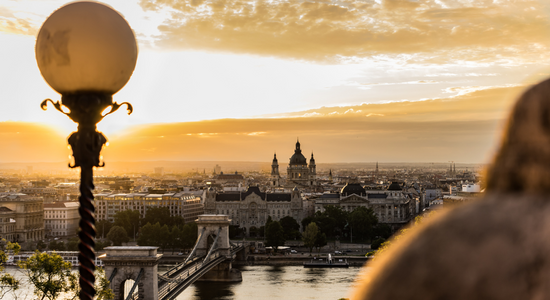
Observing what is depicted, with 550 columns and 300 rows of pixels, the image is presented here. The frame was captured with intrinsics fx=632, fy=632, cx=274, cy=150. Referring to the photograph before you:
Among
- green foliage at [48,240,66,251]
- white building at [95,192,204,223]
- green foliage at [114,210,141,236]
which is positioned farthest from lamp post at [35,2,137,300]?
white building at [95,192,204,223]

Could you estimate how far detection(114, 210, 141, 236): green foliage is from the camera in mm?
61228

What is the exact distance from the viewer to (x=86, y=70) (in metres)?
2.77

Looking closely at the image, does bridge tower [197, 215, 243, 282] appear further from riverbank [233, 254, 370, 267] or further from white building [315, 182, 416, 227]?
white building [315, 182, 416, 227]

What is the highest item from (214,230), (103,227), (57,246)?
(214,230)

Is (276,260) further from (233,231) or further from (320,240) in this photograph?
(233,231)

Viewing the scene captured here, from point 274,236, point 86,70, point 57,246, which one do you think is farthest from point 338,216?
point 86,70

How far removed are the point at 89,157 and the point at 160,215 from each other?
59.5 meters

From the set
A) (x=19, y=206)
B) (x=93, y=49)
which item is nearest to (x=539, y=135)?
(x=93, y=49)

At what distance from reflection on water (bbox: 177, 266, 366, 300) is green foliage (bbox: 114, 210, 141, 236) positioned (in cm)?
1904

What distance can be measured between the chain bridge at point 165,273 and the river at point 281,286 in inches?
63.4

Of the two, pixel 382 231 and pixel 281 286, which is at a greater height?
pixel 382 231

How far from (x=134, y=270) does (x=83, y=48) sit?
73.7 feet

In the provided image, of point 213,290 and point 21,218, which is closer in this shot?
point 213,290

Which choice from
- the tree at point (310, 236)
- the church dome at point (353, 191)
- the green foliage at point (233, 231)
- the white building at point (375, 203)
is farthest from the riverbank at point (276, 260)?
the church dome at point (353, 191)
